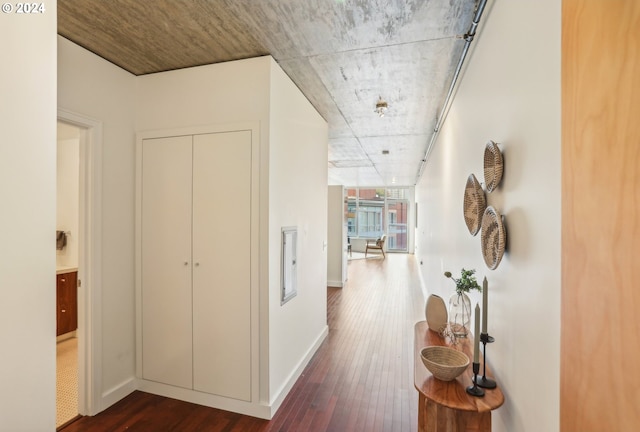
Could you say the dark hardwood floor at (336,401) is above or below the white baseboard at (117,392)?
below

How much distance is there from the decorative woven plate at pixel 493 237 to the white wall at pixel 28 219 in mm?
1918

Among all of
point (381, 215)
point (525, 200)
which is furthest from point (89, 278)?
point (381, 215)

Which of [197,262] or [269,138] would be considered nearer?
[269,138]

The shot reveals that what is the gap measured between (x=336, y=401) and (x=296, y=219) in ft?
5.30

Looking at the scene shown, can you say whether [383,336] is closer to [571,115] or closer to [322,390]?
[322,390]

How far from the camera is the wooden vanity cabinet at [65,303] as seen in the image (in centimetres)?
357

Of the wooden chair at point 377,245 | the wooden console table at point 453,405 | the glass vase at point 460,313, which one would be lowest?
the wooden chair at point 377,245

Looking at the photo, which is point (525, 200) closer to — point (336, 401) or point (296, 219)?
point (296, 219)

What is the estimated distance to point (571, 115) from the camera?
2.93 feet

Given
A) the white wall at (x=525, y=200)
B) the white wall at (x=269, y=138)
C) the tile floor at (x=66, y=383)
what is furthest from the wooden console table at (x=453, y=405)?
the tile floor at (x=66, y=383)

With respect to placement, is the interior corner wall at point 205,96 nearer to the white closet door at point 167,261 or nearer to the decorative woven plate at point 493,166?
the white closet door at point 167,261

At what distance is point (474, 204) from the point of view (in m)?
1.89

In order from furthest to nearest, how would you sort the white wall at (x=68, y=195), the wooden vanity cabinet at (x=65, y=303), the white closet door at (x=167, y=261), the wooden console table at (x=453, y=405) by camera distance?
the white wall at (x=68, y=195)
the wooden vanity cabinet at (x=65, y=303)
the white closet door at (x=167, y=261)
the wooden console table at (x=453, y=405)

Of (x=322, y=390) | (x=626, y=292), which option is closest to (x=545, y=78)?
(x=626, y=292)
